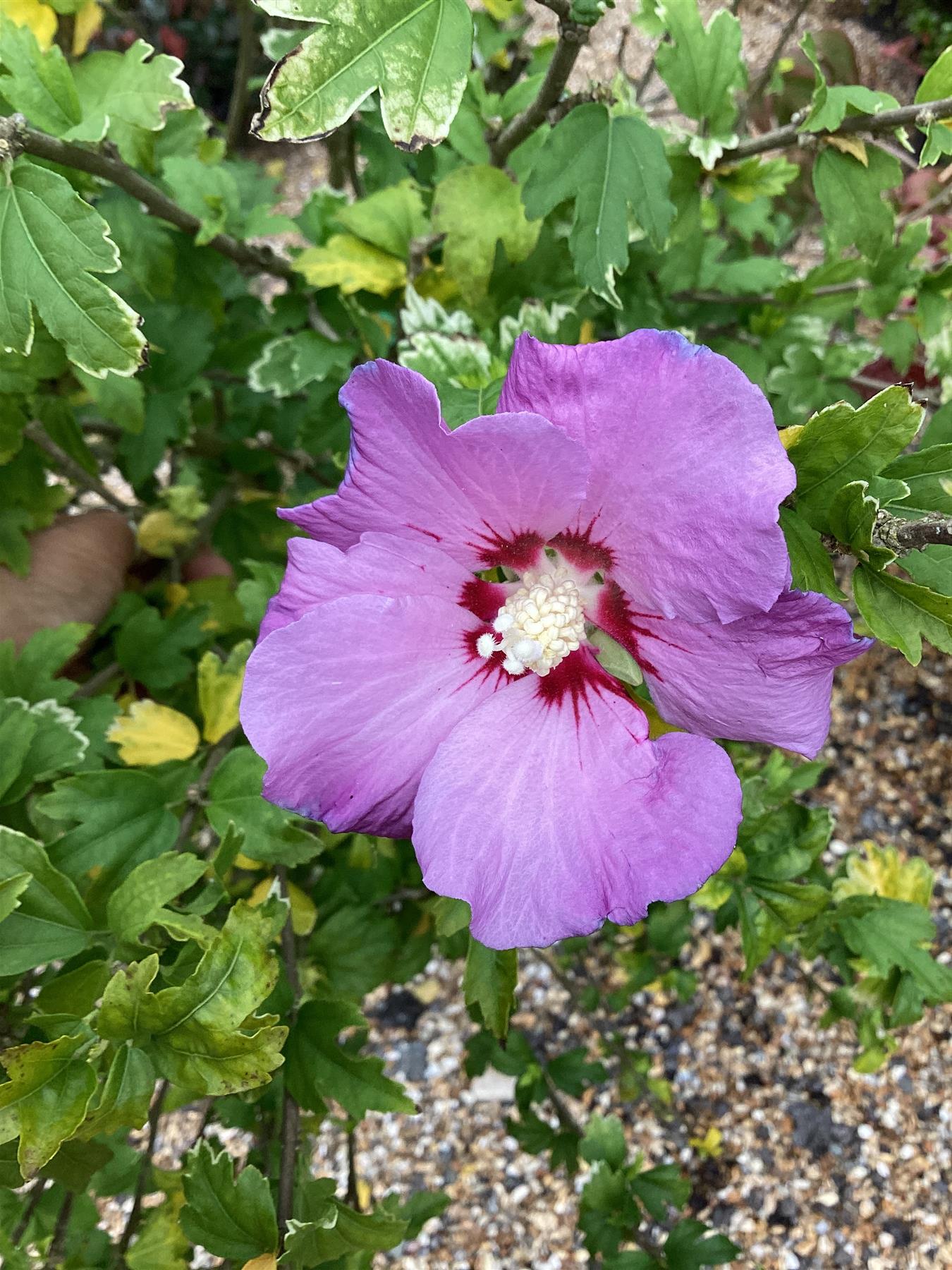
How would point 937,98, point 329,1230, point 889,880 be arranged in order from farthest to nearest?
1. point 889,880
2. point 937,98
3. point 329,1230

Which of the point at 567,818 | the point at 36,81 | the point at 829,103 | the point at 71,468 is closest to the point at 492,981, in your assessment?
the point at 567,818

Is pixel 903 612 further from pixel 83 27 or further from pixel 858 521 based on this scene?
pixel 83 27

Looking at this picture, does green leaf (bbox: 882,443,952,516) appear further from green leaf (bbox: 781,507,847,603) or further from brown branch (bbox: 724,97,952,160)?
brown branch (bbox: 724,97,952,160)

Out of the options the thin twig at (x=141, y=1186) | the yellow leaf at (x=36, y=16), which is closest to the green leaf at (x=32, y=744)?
the thin twig at (x=141, y=1186)

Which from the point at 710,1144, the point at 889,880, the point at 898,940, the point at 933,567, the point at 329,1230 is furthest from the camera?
the point at 710,1144

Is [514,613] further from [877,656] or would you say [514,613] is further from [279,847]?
[877,656]

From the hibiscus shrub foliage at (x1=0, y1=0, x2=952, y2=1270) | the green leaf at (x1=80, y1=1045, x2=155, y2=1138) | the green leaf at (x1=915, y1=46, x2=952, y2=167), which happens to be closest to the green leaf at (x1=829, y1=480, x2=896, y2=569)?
the hibiscus shrub foliage at (x1=0, y1=0, x2=952, y2=1270)

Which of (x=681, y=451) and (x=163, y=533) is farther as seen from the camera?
(x=163, y=533)
